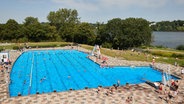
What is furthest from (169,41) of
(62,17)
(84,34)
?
(84,34)

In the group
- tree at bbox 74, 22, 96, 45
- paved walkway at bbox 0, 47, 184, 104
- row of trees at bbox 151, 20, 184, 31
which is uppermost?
row of trees at bbox 151, 20, 184, 31

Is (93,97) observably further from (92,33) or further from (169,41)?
(169,41)

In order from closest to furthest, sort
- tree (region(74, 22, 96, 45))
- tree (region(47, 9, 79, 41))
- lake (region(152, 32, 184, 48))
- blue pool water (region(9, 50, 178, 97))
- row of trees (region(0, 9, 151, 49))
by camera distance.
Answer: blue pool water (region(9, 50, 178, 97))
row of trees (region(0, 9, 151, 49))
tree (region(74, 22, 96, 45))
tree (region(47, 9, 79, 41))
lake (region(152, 32, 184, 48))

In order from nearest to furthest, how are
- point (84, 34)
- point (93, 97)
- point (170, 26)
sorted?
point (93, 97), point (84, 34), point (170, 26)

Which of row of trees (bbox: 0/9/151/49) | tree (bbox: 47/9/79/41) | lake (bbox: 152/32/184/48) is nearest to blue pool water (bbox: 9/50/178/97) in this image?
row of trees (bbox: 0/9/151/49)

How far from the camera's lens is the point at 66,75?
95.3ft

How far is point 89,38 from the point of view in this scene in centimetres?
7125

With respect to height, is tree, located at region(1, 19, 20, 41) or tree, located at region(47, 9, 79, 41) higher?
tree, located at region(47, 9, 79, 41)

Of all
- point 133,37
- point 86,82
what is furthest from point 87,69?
point 133,37

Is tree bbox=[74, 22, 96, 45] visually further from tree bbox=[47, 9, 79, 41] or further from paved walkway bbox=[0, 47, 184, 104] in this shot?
paved walkway bbox=[0, 47, 184, 104]

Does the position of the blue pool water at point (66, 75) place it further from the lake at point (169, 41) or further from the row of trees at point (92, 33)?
the lake at point (169, 41)

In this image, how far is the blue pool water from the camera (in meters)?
23.7

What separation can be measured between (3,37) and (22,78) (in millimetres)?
51221

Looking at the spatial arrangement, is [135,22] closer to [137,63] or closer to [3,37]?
[137,63]
